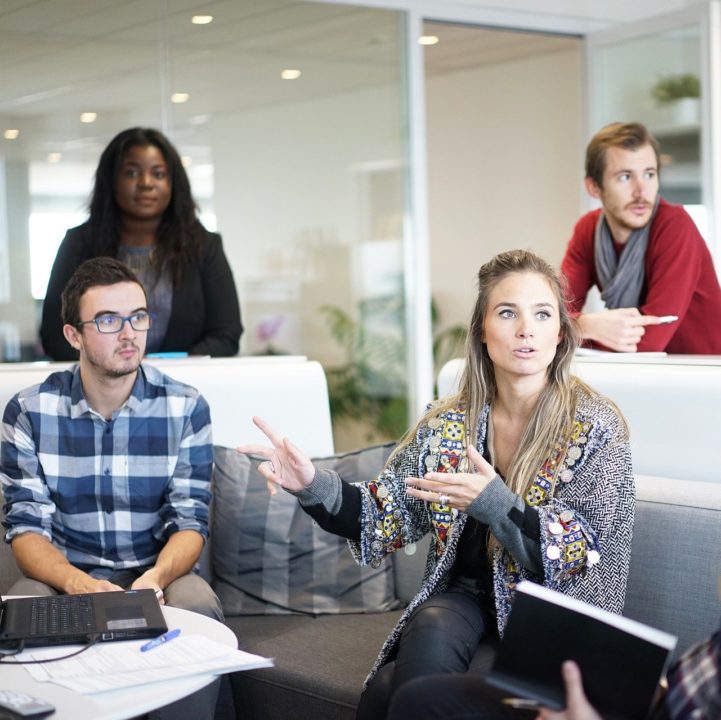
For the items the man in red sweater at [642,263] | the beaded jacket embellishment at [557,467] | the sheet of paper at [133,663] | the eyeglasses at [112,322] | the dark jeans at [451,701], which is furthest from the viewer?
the man in red sweater at [642,263]

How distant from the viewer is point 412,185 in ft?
16.9

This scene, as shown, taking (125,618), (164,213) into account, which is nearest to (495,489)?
(125,618)

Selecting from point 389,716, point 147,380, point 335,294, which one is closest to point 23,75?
point 335,294

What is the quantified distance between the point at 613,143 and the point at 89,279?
1475 mm

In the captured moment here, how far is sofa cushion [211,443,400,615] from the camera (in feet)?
9.61

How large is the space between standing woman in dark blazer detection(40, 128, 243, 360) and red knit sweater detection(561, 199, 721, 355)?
1193 millimetres

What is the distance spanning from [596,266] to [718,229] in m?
2.07

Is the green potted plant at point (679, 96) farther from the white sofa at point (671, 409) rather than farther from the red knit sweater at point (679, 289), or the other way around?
the white sofa at point (671, 409)

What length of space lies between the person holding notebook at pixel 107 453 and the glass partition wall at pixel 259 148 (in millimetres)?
1855

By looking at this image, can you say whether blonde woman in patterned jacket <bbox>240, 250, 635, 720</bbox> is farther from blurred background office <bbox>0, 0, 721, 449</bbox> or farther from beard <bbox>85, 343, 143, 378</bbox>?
blurred background office <bbox>0, 0, 721, 449</bbox>

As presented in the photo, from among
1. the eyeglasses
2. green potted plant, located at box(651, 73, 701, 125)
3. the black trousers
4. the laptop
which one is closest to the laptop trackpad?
the laptop

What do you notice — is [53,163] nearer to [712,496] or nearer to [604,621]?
[712,496]

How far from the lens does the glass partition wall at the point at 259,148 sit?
447 cm

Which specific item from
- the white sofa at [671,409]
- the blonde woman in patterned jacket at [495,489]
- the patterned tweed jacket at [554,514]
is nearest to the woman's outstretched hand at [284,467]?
the blonde woman in patterned jacket at [495,489]
